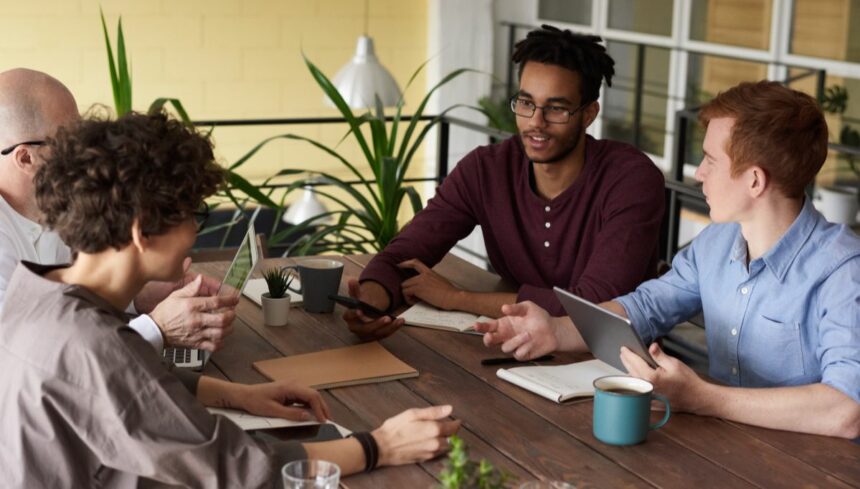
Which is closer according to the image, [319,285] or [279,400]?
[279,400]

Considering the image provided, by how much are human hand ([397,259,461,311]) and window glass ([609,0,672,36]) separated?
414 cm

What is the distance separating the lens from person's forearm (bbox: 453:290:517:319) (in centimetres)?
242

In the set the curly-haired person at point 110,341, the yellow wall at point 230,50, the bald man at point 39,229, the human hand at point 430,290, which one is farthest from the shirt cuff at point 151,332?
the yellow wall at point 230,50

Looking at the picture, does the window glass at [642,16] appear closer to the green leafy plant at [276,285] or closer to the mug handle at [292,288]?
the mug handle at [292,288]

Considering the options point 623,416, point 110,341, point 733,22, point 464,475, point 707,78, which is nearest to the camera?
point 464,475

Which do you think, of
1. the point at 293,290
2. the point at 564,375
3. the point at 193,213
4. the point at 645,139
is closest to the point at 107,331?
the point at 193,213

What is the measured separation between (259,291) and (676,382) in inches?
42.1

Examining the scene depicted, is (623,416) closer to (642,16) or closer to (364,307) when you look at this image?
(364,307)

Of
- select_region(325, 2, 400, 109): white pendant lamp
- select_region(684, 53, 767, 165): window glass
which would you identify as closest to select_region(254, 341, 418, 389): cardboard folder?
select_region(325, 2, 400, 109): white pendant lamp

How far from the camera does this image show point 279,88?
695 centimetres

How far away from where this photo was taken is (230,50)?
6770mm

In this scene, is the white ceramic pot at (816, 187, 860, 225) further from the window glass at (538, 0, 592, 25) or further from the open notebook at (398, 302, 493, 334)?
the open notebook at (398, 302, 493, 334)

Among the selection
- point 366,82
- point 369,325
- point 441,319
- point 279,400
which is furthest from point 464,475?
point 366,82

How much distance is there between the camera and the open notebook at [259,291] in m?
2.51
